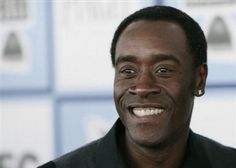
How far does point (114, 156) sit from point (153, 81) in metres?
0.19

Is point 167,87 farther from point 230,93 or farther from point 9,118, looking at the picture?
point 9,118

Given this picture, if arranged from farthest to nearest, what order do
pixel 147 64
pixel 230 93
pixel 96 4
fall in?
pixel 96 4, pixel 230 93, pixel 147 64

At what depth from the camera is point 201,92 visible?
1.32 m

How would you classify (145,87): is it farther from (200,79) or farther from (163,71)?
(200,79)

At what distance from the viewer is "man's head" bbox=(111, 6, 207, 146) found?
1212mm

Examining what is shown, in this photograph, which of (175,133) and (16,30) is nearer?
(175,133)

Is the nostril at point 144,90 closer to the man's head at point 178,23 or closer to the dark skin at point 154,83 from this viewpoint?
the dark skin at point 154,83

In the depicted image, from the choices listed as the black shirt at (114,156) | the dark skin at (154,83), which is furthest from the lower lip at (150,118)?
the black shirt at (114,156)

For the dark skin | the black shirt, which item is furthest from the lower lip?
the black shirt

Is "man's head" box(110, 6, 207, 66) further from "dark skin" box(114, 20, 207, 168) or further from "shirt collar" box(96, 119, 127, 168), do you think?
"shirt collar" box(96, 119, 127, 168)

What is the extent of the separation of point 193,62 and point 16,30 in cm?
93

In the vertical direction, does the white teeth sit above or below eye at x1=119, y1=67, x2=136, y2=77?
below

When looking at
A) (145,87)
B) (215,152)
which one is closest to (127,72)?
→ (145,87)

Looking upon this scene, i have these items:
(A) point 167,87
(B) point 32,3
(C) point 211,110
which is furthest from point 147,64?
(B) point 32,3
